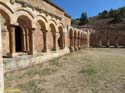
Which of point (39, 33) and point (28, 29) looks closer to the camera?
point (28, 29)

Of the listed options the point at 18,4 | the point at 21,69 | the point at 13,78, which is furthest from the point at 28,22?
the point at 13,78

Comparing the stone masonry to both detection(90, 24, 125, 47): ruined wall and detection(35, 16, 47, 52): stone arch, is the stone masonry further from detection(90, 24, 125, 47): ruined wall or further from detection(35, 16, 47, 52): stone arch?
detection(90, 24, 125, 47): ruined wall

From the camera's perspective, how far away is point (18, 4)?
436 inches

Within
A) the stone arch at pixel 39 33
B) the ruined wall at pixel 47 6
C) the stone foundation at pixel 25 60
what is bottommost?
the stone foundation at pixel 25 60

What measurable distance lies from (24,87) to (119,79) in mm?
3440

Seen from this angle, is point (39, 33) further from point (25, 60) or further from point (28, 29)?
point (25, 60)

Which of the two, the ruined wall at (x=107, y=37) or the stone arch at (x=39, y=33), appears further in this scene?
the ruined wall at (x=107, y=37)

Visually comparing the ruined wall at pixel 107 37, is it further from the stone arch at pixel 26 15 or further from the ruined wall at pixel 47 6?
the stone arch at pixel 26 15

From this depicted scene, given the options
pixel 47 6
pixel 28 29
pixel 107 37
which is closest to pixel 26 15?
pixel 28 29

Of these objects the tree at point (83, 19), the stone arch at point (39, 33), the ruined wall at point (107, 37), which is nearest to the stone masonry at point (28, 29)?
the stone arch at point (39, 33)

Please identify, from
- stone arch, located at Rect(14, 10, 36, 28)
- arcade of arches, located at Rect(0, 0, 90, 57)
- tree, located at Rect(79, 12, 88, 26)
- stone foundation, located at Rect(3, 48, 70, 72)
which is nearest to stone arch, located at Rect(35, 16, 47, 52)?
arcade of arches, located at Rect(0, 0, 90, 57)

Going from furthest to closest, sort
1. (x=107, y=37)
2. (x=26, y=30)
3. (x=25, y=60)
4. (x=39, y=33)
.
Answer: (x=107, y=37), (x=39, y=33), (x=26, y=30), (x=25, y=60)

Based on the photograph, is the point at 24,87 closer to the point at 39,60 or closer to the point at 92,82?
the point at 92,82

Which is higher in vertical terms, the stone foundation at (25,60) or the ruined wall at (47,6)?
the ruined wall at (47,6)
